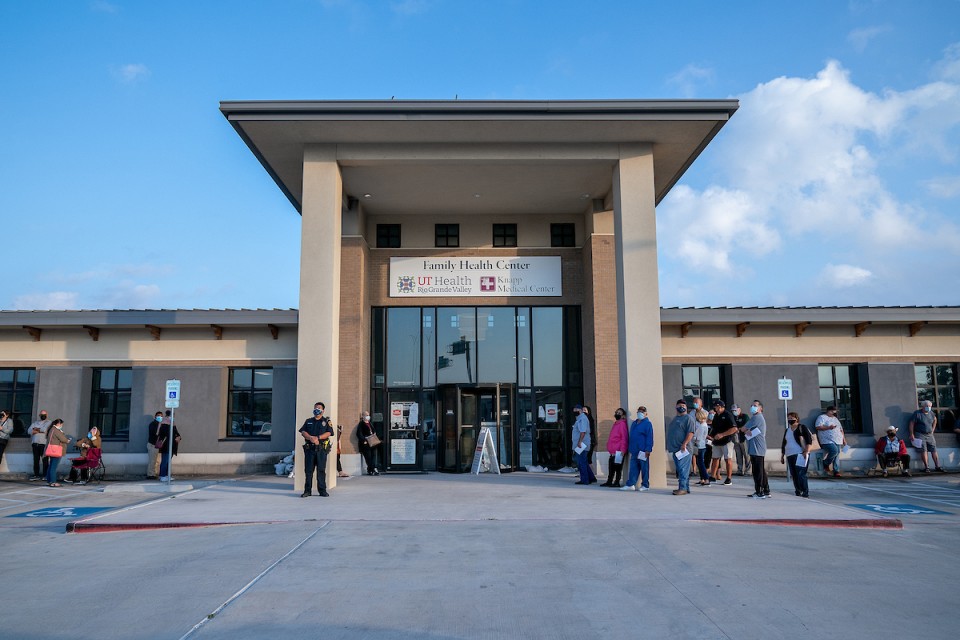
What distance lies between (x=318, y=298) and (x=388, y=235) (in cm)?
587

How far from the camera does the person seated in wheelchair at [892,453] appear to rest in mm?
20391

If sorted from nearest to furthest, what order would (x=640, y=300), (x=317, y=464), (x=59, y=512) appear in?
(x=59, y=512), (x=317, y=464), (x=640, y=300)

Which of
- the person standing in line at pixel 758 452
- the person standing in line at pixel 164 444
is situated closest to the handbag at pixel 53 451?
the person standing in line at pixel 164 444

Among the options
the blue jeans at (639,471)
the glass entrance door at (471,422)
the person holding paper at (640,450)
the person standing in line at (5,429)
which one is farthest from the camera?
the person standing in line at (5,429)

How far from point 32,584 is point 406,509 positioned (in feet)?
18.9

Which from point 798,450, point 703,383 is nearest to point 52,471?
point 798,450

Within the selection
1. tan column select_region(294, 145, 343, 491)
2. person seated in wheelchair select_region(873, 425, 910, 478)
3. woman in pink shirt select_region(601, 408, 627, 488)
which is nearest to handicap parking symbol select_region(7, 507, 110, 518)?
tan column select_region(294, 145, 343, 491)

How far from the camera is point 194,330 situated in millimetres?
21891

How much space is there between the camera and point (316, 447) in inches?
563

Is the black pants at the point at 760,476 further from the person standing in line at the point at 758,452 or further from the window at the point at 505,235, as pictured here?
the window at the point at 505,235

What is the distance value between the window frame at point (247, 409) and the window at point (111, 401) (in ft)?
9.31

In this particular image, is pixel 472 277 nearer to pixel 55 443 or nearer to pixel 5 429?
pixel 55 443

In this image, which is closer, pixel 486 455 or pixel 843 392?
pixel 486 455

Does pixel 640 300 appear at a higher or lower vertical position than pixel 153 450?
higher
